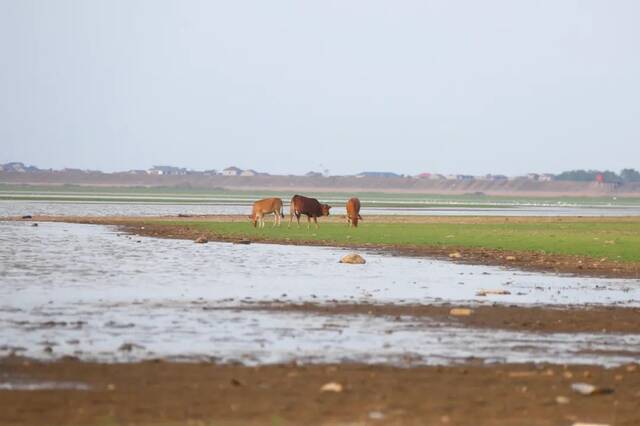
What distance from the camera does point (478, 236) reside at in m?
44.1

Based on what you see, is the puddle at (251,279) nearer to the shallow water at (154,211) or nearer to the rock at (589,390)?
the rock at (589,390)

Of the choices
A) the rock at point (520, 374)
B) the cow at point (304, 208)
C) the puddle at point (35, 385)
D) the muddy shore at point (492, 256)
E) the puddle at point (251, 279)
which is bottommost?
the muddy shore at point (492, 256)

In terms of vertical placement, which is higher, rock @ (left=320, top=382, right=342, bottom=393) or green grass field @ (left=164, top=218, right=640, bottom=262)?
rock @ (left=320, top=382, right=342, bottom=393)

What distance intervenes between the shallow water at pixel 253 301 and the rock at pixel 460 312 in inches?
42.1

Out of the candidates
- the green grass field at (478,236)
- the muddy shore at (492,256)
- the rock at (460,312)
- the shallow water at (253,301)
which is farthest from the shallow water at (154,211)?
the rock at (460,312)

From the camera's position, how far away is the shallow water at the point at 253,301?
15.0 m

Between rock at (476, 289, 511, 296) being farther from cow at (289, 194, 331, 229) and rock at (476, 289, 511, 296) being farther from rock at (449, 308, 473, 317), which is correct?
A: cow at (289, 194, 331, 229)

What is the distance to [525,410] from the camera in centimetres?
1122

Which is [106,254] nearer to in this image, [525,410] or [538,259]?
[538,259]

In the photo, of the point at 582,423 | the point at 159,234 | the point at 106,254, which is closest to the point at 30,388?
the point at 582,423

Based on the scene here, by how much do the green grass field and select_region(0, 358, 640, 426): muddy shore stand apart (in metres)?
20.7

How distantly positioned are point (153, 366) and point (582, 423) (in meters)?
4.95

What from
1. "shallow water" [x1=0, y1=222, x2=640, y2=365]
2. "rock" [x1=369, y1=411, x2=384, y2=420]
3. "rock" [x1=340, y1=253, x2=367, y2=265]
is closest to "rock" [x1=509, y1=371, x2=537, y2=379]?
"shallow water" [x1=0, y1=222, x2=640, y2=365]

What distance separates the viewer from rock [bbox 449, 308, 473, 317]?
19.5 metres
